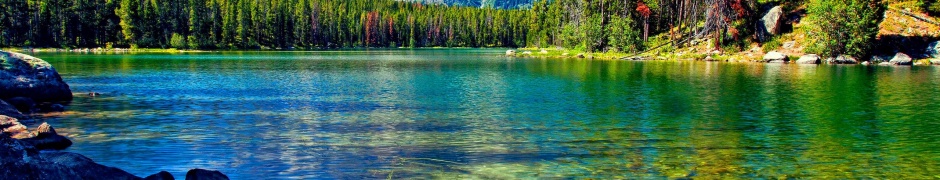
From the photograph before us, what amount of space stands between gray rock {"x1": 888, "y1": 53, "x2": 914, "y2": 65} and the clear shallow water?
39.4 metres

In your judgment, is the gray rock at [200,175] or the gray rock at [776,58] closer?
the gray rock at [200,175]

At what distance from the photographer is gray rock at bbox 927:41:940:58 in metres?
72.4

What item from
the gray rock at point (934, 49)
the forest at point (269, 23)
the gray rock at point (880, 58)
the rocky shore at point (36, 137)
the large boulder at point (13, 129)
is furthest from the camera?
the forest at point (269, 23)

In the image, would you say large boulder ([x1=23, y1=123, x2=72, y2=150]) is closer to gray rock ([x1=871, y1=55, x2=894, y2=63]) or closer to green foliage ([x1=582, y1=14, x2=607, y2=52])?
gray rock ([x1=871, y1=55, x2=894, y2=63])

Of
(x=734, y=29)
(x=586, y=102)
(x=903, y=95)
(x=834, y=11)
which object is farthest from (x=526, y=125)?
(x=734, y=29)

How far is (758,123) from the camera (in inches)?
909

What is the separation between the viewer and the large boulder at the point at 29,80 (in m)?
27.8

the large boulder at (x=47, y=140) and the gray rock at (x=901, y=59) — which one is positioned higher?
the gray rock at (x=901, y=59)

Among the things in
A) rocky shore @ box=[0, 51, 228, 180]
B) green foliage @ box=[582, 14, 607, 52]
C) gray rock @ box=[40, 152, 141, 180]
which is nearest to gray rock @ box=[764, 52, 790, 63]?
green foliage @ box=[582, 14, 607, 52]

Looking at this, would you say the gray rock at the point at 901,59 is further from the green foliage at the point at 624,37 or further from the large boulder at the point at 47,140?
the large boulder at the point at 47,140

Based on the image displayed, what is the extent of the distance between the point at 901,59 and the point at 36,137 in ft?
260

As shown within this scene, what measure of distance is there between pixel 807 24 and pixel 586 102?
6251cm

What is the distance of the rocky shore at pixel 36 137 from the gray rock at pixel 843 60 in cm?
7427

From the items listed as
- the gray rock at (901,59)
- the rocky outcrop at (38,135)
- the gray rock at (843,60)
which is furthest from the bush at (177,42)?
the rocky outcrop at (38,135)
